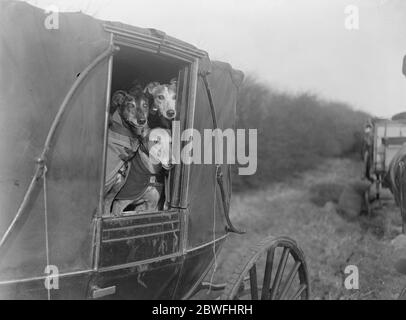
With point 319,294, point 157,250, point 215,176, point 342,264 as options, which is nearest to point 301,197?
point 342,264

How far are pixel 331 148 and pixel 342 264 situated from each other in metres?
5.14

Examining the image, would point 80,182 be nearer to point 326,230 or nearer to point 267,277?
point 267,277

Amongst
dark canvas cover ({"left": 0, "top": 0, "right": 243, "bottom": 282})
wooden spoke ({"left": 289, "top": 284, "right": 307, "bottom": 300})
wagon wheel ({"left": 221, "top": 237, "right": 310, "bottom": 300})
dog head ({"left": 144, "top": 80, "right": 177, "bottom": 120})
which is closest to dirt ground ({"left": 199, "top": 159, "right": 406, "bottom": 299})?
wooden spoke ({"left": 289, "top": 284, "right": 307, "bottom": 300})

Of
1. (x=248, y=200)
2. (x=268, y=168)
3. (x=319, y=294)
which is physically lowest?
(x=319, y=294)

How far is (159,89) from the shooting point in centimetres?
332

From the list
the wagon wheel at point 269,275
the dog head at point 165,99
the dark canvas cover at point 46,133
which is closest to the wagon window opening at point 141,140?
the dog head at point 165,99

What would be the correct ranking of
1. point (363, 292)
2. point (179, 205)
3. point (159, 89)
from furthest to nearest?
1. point (363, 292)
2. point (159, 89)
3. point (179, 205)

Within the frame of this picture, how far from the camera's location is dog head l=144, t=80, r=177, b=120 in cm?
327

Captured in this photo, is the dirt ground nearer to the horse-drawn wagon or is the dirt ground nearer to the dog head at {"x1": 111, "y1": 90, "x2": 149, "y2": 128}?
the horse-drawn wagon

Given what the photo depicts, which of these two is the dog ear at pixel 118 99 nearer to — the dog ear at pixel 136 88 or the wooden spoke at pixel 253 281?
the dog ear at pixel 136 88

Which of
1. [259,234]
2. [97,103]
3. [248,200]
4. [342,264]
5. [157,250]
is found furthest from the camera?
[248,200]

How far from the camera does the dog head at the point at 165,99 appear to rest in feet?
10.7

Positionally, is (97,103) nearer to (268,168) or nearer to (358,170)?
(268,168)

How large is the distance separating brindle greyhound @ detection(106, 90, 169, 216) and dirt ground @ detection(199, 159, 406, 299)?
108 inches
